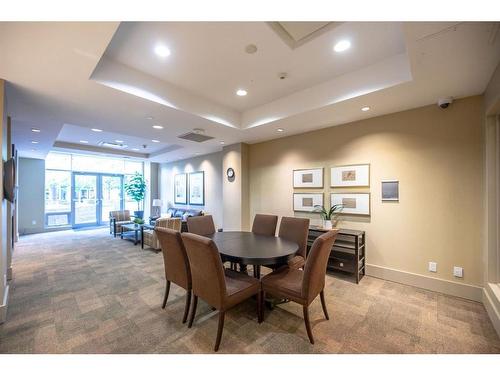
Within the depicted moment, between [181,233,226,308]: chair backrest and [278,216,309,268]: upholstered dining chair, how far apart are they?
127cm

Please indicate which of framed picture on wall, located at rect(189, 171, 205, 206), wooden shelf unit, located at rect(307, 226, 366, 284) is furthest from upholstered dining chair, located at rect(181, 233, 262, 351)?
framed picture on wall, located at rect(189, 171, 205, 206)

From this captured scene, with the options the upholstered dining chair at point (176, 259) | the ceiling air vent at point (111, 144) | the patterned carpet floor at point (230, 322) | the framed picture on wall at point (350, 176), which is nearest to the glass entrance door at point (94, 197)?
the ceiling air vent at point (111, 144)

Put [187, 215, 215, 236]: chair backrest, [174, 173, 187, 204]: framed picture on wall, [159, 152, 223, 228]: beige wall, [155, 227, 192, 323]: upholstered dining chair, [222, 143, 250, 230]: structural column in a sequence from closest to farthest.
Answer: [155, 227, 192, 323]: upholstered dining chair, [187, 215, 215, 236]: chair backrest, [222, 143, 250, 230]: structural column, [159, 152, 223, 228]: beige wall, [174, 173, 187, 204]: framed picture on wall

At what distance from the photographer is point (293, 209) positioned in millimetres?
4238

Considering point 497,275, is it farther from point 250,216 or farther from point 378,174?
point 250,216

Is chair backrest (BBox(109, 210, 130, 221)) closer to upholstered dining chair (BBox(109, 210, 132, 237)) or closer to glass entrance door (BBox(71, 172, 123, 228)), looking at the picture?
upholstered dining chair (BBox(109, 210, 132, 237))

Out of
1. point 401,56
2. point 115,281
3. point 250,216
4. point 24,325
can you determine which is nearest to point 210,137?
point 250,216

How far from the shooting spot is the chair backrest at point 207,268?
1.73m

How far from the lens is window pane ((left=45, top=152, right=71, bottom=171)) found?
7377 millimetres

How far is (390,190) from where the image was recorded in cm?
312

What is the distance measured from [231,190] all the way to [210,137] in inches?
55.7

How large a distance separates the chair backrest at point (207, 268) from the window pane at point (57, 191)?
838 centimetres

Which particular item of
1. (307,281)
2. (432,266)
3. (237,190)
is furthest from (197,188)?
(432,266)
